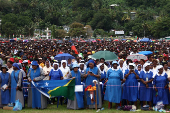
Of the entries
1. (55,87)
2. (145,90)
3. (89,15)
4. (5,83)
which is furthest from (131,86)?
(89,15)

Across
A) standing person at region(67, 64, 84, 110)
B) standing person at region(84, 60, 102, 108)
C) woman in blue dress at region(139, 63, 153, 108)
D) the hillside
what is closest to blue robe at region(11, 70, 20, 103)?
standing person at region(67, 64, 84, 110)

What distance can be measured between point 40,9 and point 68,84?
116 metres

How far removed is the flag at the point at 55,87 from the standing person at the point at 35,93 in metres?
0.13

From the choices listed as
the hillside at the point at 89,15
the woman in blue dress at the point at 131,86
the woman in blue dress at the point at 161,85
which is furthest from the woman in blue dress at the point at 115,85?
the hillside at the point at 89,15

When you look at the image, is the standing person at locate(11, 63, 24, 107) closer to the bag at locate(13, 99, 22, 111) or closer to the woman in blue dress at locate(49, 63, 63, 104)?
the bag at locate(13, 99, 22, 111)

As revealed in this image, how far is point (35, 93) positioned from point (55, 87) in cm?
67

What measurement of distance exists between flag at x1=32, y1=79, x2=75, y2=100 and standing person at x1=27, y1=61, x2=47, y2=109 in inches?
5.3

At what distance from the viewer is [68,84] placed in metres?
9.66

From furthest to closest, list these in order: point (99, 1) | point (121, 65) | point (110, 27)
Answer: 1. point (99, 1)
2. point (110, 27)
3. point (121, 65)

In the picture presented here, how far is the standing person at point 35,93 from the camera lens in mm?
9703

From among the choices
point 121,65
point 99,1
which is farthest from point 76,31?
point 121,65

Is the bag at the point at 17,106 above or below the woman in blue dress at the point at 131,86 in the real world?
below

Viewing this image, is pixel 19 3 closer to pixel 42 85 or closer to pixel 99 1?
pixel 99 1

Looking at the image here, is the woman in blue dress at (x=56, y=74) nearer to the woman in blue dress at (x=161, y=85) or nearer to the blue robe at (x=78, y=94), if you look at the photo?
the blue robe at (x=78, y=94)
